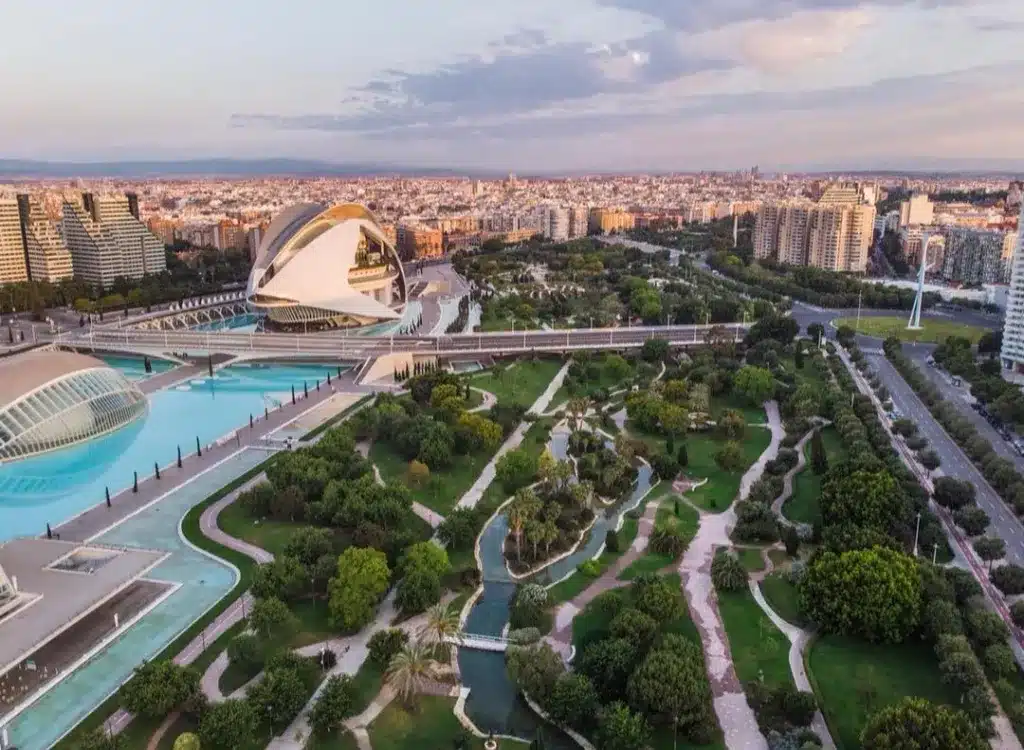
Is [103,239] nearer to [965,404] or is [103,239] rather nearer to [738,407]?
[738,407]

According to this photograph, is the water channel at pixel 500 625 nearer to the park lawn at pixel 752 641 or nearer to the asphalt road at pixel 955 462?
the park lawn at pixel 752 641

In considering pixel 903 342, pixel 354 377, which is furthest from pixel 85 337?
pixel 903 342

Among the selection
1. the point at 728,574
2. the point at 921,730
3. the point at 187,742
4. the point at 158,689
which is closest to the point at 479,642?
the point at 187,742

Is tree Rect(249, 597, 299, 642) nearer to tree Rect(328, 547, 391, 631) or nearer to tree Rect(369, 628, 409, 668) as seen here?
tree Rect(328, 547, 391, 631)

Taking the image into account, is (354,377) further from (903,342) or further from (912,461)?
(903,342)

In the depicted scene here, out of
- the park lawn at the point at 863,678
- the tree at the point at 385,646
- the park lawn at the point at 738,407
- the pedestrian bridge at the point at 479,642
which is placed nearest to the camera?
the park lawn at the point at 863,678

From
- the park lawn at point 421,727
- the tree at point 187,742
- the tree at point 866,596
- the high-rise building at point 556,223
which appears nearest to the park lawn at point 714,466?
the tree at point 866,596

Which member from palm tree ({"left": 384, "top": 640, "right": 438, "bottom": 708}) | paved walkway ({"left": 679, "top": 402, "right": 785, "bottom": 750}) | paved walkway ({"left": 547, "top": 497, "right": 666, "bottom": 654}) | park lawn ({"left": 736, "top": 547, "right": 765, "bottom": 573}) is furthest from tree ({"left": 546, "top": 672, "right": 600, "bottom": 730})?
park lawn ({"left": 736, "top": 547, "right": 765, "bottom": 573})
